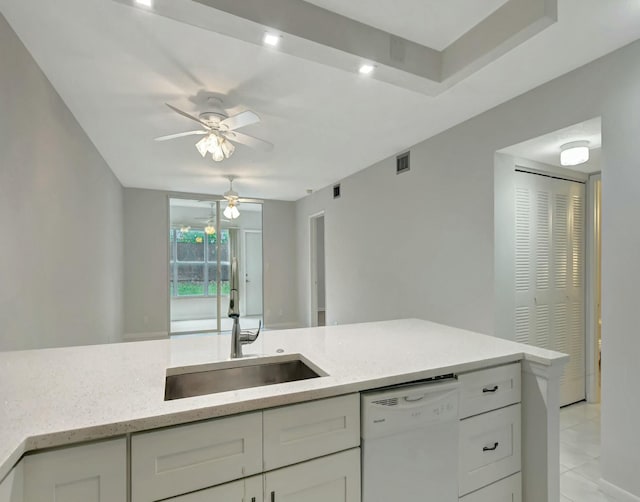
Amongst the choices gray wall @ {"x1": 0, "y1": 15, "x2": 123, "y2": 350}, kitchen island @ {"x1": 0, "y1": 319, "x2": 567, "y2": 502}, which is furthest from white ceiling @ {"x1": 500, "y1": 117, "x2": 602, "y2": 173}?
gray wall @ {"x1": 0, "y1": 15, "x2": 123, "y2": 350}

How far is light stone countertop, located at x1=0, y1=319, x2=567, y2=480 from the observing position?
2.86 feet

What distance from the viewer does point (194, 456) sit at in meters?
0.96

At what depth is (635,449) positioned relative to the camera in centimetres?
194

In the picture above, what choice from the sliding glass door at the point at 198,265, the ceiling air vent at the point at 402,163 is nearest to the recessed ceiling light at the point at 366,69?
the ceiling air vent at the point at 402,163

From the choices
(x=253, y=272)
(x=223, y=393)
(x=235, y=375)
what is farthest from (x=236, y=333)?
(x=253, y=272)

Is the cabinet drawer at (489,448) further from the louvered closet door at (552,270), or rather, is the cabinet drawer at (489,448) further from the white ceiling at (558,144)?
the white ceiling at (558,144)

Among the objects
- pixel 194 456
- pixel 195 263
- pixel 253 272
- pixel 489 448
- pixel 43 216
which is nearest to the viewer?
pixel 194 456

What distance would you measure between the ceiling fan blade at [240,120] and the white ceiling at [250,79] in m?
0.20

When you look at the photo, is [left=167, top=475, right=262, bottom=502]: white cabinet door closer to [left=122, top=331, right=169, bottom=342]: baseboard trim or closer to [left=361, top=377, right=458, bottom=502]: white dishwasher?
[left=361, top=377, right=458, bottom=502]: white dishwasher

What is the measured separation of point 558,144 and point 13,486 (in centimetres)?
351

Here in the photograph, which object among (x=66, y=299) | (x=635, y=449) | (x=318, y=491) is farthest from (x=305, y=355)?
(x=66, y=299)

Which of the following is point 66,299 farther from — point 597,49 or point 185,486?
point 597,49

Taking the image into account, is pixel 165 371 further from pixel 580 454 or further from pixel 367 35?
pixel 580 454

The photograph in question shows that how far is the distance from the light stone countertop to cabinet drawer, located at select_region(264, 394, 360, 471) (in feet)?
0.14
